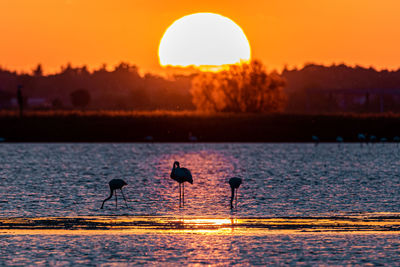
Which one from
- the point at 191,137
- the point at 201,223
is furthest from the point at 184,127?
the point at 201,223

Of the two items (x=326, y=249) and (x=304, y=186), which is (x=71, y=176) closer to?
(x=304, y=186)

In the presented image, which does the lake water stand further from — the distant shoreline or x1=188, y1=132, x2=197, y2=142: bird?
the distant shoreline

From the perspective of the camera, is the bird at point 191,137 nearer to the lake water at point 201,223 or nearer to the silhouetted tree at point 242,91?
the silhouetted tree at point 242,91

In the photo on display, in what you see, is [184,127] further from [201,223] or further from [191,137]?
[201,223]

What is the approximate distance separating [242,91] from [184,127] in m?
22.6

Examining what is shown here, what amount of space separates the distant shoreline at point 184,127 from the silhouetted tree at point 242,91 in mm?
18268

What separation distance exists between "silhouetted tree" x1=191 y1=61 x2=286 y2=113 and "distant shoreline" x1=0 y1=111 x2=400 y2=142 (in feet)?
59.9

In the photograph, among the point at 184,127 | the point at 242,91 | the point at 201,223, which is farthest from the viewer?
the point at 242,91

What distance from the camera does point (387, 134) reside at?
354ft

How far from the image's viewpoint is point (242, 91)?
12738 cm

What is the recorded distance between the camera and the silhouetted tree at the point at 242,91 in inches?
5007

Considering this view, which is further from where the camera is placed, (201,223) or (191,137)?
(191,137)

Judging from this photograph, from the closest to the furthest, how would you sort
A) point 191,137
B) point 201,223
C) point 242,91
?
point 201,223, point 191,137, point 242,91

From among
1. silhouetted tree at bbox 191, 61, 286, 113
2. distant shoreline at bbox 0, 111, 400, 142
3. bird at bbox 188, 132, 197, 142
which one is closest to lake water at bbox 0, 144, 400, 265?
bird at bbox 188, 132, 197, 142
